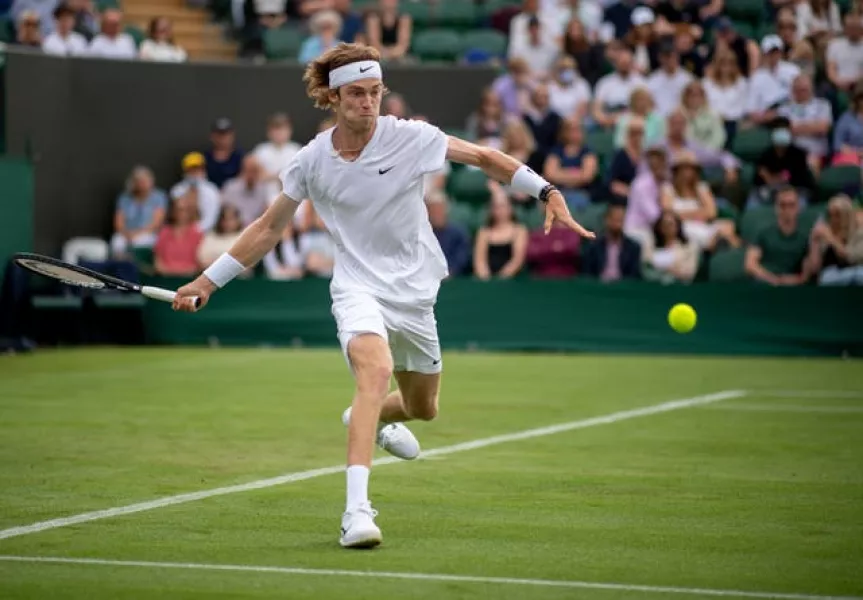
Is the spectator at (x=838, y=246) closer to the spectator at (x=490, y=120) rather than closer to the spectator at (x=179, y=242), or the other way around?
the spectator at (x=490, y=120)

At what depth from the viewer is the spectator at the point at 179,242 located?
64.9 ft

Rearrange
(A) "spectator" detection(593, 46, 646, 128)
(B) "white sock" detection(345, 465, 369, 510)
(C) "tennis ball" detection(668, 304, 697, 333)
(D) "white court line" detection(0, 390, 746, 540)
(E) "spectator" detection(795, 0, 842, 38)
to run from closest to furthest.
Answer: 1. (B) "white sock" detection(345, 465, 369, 510)
2. (D) "white court line" detection(0, 390, 746, 540)
3. (C) "tennis ball" detection(668, 304, 697, 333)
4. (A) "spectator" detection(593, 46, 646, 128)
5. (E) "spectator" detection(795, 0, 842, 38)

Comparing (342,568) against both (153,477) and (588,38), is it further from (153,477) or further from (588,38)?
(588,38)

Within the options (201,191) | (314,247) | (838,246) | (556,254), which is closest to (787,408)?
(838,246)

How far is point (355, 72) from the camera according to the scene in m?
7.61

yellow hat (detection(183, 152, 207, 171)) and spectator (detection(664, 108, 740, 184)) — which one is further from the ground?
spectator (detection(664, 108, 740, 184))

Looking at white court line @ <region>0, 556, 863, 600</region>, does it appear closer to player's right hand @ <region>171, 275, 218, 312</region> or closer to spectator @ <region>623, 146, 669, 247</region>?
player's right hand @ <region>171, 275, 218, 312</region>

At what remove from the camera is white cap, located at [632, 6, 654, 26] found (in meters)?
21.7

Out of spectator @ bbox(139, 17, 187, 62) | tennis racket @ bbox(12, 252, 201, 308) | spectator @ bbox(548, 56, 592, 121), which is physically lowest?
tennis racket @ bbox(12, 252, 201, 308)

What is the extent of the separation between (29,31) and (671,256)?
8277mm

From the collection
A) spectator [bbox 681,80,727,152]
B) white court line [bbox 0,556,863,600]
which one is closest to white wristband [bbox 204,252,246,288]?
white court line [bbox 0,556,863,600]

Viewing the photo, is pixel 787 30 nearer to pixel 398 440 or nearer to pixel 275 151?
pixel 275 151

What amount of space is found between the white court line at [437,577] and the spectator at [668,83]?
15.2 metres

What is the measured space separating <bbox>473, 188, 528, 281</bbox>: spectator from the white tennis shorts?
1094 centimetres
